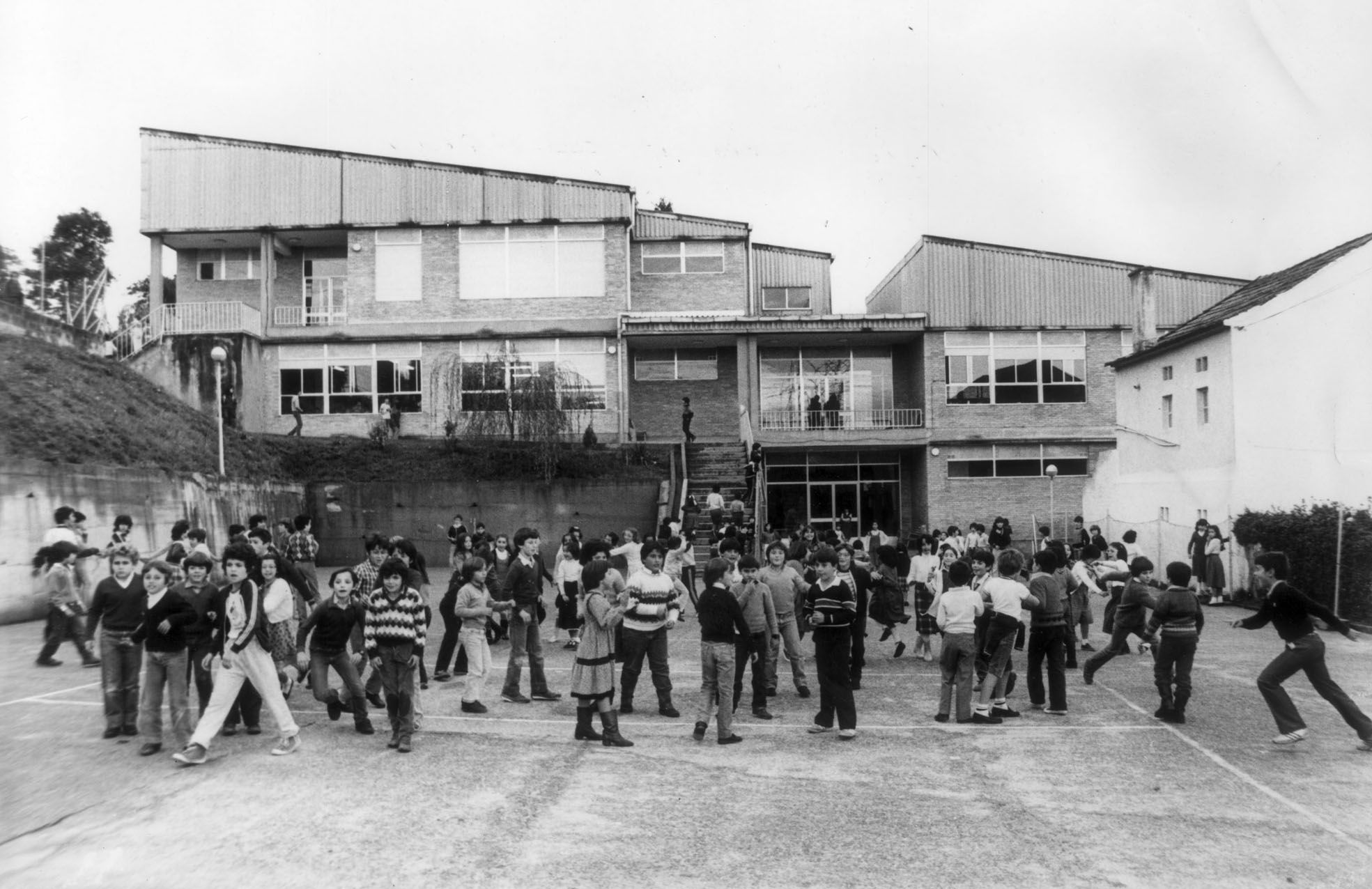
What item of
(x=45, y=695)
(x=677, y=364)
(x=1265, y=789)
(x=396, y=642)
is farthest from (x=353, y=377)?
Answer: (x=1265, y=789)

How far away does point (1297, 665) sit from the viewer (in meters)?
8.12

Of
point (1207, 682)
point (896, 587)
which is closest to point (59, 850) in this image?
point (896, 587)

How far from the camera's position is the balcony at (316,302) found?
105ft

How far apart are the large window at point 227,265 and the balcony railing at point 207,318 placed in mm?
2532

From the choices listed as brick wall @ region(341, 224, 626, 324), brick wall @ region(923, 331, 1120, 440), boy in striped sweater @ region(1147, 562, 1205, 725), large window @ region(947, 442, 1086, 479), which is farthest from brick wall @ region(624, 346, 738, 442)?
boy in striped sweater @ region(1147, 562, 1205, 725)

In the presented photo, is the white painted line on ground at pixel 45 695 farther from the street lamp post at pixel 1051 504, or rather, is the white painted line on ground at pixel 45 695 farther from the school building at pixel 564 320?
the street lamp post at pixel 1051 504

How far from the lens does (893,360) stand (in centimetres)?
3247

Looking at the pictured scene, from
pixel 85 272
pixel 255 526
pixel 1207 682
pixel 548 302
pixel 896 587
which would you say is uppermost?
pixel 548 302

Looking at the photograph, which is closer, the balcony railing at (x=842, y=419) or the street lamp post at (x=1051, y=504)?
the street lamp post at (x=1051, y=504)

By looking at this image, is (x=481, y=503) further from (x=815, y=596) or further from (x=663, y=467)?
(x=815, y=596)

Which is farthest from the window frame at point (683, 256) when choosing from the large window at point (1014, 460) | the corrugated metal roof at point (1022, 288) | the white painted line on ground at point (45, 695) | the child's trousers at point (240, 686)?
the child's trousers at point (240, 686)

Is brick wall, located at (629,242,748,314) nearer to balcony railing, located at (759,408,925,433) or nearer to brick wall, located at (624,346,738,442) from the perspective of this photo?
brick wall, located at (624,346,738,442)

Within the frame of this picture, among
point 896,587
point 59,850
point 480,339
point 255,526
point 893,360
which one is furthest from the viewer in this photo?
point 893,360

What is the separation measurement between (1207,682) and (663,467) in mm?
17803
